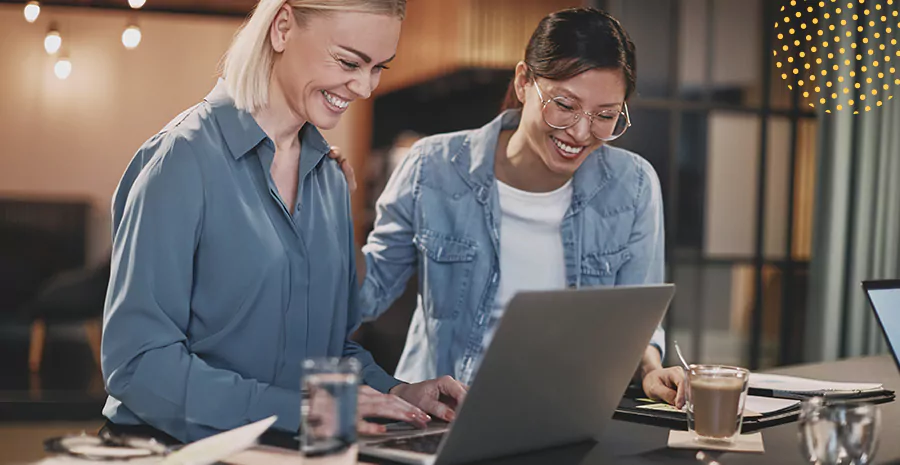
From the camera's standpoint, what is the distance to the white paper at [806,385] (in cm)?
176

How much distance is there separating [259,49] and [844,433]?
1028 mm

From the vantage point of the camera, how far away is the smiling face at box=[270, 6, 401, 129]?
1644 millimetres

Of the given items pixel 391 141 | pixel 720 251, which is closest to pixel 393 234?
pixel 720 251

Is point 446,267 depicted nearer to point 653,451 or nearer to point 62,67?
point 653,451

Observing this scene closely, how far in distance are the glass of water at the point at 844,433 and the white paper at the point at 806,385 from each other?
57 cm

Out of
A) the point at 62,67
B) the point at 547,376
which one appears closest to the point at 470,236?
the point at 547,376

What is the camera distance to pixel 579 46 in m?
2.00

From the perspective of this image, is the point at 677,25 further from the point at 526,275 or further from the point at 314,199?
the point at 314,199

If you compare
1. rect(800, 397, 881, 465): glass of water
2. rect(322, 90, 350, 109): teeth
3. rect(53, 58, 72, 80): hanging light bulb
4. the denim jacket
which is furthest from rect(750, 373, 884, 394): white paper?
rect(53, 58, 72, 80): hanging light bulb

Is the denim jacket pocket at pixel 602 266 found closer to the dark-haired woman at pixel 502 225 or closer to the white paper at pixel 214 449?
the dark-haired woman at pixel 502 225

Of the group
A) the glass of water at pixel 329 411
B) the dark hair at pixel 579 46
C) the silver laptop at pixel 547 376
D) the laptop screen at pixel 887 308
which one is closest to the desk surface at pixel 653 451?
the silver laptop at pixel 547 376

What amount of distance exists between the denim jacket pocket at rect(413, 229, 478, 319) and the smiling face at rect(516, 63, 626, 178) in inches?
10.0

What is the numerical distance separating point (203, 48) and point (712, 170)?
14.0 ft

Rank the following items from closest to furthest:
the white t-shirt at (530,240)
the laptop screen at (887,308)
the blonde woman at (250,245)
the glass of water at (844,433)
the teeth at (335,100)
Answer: the glass of water at (844,433), the blonde woman at (250,245), the laptop screen at (887,308), the teeth at (335,100), the white t-shirt at (530,240)
